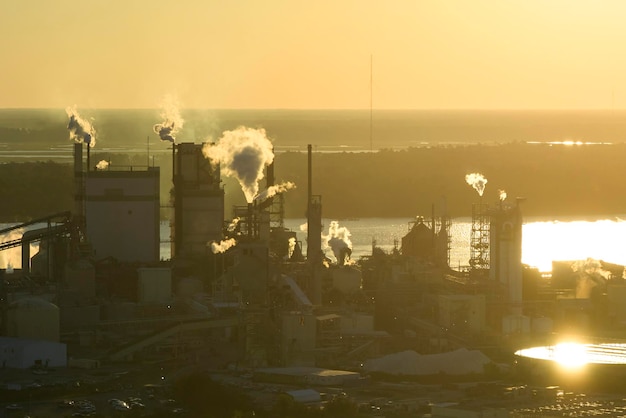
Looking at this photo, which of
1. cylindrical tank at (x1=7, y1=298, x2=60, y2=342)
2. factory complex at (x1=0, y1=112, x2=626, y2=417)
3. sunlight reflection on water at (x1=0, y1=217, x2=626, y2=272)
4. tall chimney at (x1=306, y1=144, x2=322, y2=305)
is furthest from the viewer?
sunlight reflection on water at (x1=0, y1=217, x2=626, y2=272)

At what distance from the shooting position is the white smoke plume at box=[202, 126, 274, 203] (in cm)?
4550

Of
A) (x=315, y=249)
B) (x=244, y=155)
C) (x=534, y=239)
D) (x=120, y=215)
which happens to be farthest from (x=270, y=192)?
(x=534, y=239)

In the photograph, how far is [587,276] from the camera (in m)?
45.9

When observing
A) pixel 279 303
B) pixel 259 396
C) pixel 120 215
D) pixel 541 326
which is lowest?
pixel 259 396

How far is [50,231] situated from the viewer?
44438mm

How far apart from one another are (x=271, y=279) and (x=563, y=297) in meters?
8.29

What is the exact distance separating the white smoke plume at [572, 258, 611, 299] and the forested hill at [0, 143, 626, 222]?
2694cm

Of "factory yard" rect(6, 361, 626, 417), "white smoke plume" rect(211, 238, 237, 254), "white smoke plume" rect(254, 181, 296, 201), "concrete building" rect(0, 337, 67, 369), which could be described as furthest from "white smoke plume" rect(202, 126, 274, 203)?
"factory yard" rect(6, 361, 626, 417)

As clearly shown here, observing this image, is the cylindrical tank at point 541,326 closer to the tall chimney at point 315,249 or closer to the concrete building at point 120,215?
the tall chimney at point 315,249

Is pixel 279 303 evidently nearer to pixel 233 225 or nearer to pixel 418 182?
pixel 233 225

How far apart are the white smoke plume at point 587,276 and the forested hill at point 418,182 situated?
26.9 m

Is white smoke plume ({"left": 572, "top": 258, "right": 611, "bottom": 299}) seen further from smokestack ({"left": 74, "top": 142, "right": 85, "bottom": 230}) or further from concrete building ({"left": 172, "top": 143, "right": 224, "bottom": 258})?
smokestack ({"left": 74, "top": 142, "right": 85, "bottom": 230})

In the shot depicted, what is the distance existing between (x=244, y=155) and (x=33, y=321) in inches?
399

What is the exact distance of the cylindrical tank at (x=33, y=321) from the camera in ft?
121
